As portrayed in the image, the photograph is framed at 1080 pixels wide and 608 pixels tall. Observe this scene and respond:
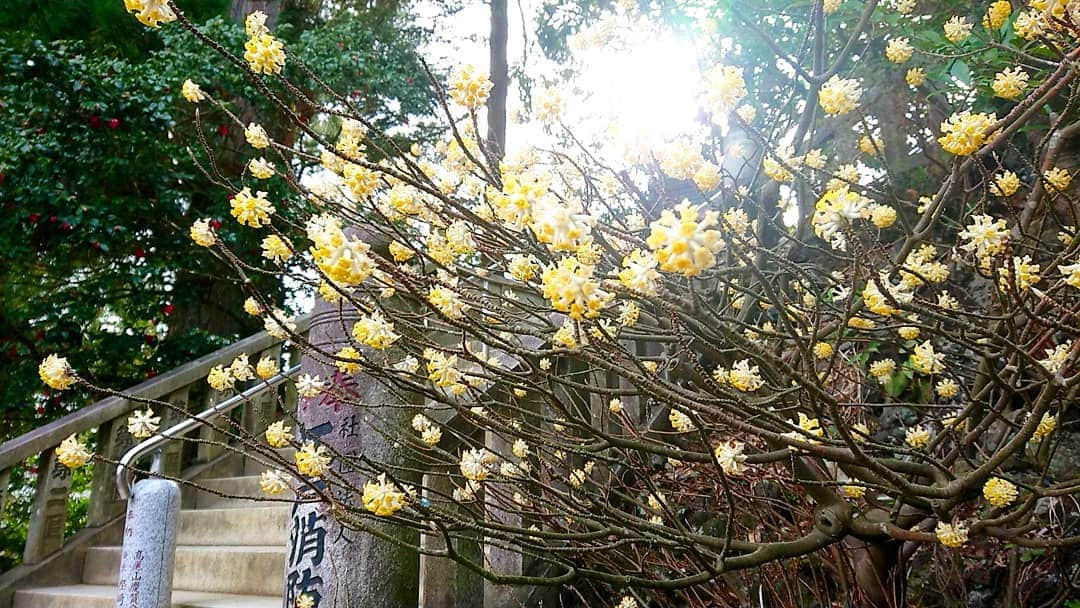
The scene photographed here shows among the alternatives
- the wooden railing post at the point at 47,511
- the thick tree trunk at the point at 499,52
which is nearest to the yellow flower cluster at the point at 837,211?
the wooden railing post at the point at 47,511

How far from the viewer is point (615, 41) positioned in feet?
8.69

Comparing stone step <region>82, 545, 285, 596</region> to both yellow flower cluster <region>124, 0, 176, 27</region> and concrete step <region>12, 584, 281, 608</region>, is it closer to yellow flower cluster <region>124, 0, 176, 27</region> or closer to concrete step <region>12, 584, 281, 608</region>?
concrete step <region>12, 584, 281, 608</region>

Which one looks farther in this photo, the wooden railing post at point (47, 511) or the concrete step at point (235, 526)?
the wooden railing post at point (47, 511)

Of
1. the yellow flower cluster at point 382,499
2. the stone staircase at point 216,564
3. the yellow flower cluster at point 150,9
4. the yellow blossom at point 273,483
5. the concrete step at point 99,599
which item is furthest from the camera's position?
the stone staircase at point 216,564

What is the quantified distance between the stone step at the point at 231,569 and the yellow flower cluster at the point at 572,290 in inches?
117

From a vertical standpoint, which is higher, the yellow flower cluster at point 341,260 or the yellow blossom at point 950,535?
the yellow flower cluster at point 341,260

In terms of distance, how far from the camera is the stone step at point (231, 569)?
11.7 ft

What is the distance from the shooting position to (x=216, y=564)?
3.78m

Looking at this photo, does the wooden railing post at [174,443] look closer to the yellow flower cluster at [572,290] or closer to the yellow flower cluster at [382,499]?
the yellow flower cluster at [382,499]

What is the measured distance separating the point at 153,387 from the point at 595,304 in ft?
15.4

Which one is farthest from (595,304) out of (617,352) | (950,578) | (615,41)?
(950,578)

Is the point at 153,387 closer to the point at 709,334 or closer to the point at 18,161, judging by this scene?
the point at 18,161

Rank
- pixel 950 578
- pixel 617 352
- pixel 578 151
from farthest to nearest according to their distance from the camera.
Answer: pixel 950 578
pixel 578 151
pixel 617 352

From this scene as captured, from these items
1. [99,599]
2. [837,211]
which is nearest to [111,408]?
[99,599]
